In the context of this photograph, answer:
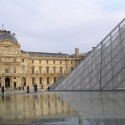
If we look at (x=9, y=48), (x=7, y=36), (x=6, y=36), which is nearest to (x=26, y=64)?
(x=9, y=48)

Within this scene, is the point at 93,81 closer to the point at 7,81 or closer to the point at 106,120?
the point at 106,120

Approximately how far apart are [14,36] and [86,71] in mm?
75600

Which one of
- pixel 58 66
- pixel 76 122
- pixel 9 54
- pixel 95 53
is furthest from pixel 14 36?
pixel 76 122

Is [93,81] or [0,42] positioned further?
[0,42]

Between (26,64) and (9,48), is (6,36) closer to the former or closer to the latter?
(9,48)

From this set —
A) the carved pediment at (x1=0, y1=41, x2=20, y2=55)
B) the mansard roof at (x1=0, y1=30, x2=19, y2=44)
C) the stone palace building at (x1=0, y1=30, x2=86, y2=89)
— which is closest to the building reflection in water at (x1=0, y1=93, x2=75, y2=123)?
the stone palace building at (x1=0, y1=30, x2=86, y2=89)

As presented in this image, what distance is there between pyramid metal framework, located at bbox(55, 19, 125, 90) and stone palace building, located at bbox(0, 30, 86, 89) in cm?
6804

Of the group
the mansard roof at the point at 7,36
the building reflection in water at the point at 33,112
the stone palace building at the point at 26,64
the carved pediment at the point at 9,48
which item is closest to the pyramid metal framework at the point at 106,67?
the building reflection in water at the point at 33,112

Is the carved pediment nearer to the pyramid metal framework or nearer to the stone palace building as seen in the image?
the stone palace building

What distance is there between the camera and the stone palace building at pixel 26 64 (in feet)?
319

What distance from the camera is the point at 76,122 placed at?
320 inches

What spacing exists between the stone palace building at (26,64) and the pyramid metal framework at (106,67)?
68.0m

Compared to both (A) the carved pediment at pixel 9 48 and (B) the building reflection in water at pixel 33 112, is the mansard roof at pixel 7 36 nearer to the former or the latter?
(A) the carved pediment at pixel 9 48

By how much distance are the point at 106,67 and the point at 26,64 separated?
3174 inches
